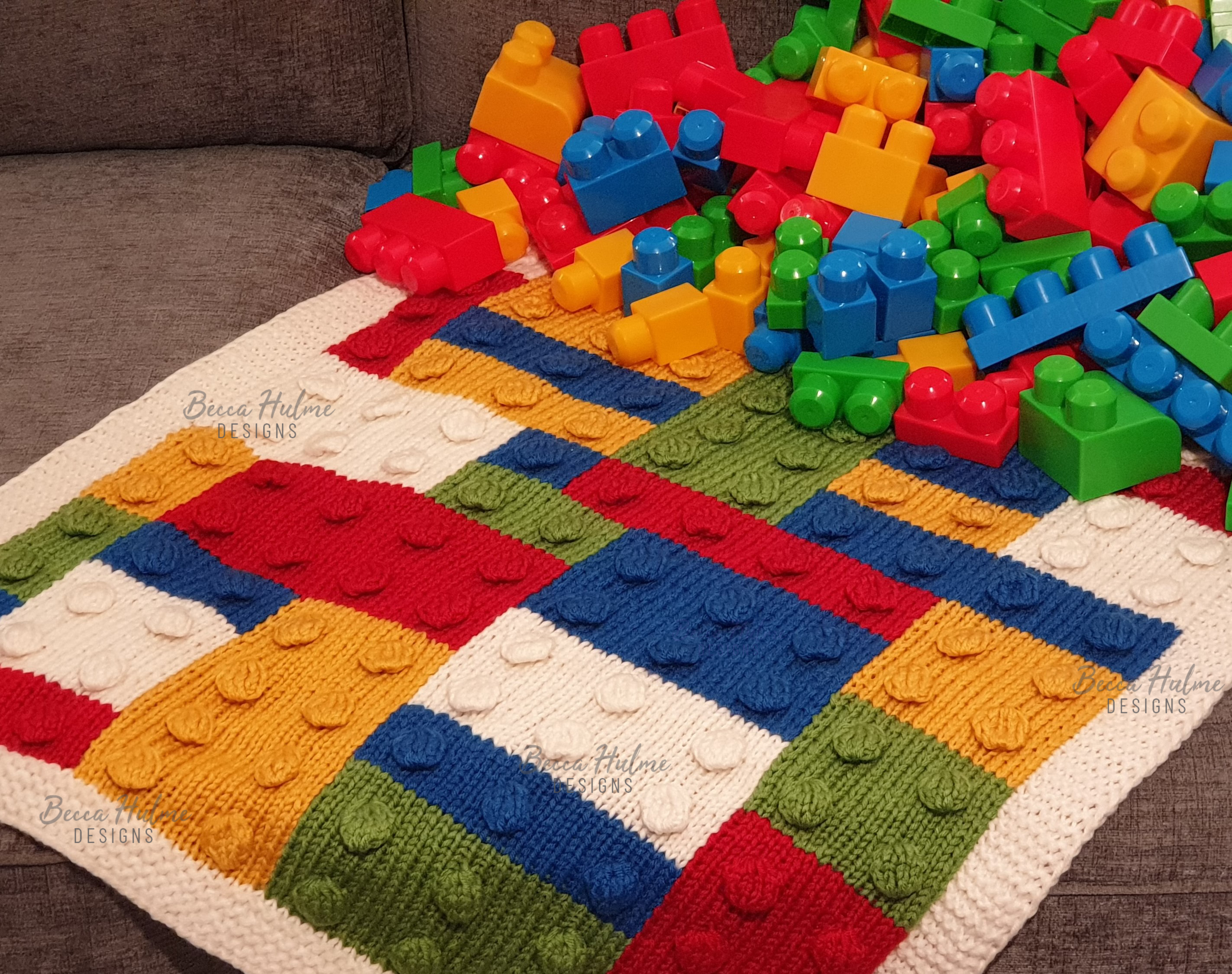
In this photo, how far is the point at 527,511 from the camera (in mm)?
1115

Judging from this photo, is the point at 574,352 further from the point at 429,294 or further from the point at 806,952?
the point at 806,952

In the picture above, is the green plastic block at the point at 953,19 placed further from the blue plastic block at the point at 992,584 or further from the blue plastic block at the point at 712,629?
the blue plastic block at the point at 712,629

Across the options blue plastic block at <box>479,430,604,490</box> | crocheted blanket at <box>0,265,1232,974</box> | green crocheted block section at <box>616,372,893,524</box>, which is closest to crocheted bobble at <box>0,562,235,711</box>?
crocheted blanket at <box>0,265,1232,974</box>

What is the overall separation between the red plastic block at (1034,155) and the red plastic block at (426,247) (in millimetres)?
540

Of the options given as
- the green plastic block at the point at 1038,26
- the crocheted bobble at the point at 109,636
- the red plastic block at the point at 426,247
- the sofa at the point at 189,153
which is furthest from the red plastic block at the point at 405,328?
the green plastic block at the point at 1038,26

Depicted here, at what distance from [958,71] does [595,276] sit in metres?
0.42

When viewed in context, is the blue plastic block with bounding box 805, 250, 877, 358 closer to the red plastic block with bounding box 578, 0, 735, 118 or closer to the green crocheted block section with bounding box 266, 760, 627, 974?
the red plastic block with bounding box 578, 0, 735, 118

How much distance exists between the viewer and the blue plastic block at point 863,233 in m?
1.25

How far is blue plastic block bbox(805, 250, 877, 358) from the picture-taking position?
1182 mm

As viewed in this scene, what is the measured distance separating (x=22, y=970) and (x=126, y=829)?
168mm

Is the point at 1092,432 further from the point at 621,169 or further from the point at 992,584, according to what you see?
the point at 621,169

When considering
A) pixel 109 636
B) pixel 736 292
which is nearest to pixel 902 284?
pixel 736 292

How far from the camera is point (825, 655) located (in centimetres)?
96

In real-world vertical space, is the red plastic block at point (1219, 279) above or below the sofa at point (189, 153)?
above
